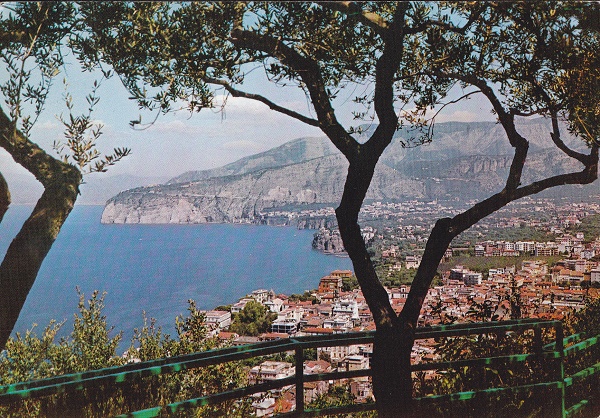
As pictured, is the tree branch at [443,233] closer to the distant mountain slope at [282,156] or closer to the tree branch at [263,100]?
the distant mountain slope at [282,156]

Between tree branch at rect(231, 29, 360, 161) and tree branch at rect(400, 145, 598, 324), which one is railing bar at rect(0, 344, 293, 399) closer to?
tree branch at rect(400, 145, 598, 324)

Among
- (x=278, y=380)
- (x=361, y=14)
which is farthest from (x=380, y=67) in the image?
(x=278, y=380)

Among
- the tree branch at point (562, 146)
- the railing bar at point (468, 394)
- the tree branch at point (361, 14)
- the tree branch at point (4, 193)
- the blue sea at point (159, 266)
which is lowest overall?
the railing bar at point (468, 394)

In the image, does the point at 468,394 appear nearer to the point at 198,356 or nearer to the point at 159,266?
the point at 198,356

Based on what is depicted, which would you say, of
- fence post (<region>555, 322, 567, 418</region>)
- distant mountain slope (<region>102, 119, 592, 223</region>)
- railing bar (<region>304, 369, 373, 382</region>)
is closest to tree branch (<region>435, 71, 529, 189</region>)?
distant mountain slope (<region>102, 119, 592, 223</region>)

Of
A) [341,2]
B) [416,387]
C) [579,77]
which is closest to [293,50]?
[341,2]

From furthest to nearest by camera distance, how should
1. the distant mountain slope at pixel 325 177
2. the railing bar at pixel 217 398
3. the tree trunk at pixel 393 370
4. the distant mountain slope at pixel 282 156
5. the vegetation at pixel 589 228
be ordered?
1. the vegetation at pixel 589 228
2. the distant mountain slope at pixel 282 156
3. the distant mountain slope at pixel 325 177
4. the tree trunk at pixel 393 370
5. the railing bar at pixel 217 398

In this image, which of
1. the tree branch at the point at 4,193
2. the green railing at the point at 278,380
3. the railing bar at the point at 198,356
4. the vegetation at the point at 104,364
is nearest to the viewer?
the green railing at the point at 278,380

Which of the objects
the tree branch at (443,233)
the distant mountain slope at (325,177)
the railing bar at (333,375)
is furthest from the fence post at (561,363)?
the railing bar at (333,375)
